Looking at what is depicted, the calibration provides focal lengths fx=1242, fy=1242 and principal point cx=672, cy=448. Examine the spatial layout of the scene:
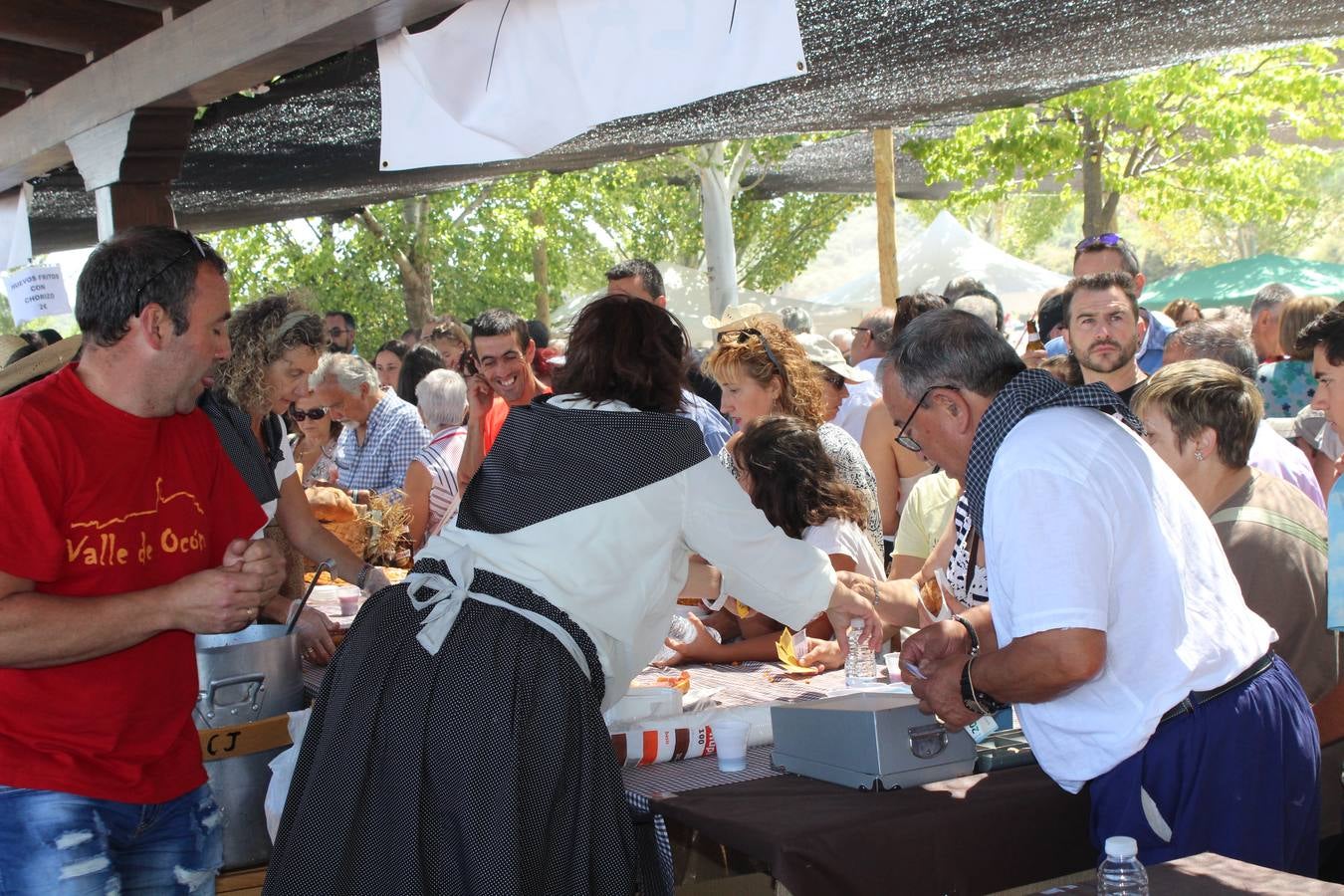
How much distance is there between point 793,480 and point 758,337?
99cm

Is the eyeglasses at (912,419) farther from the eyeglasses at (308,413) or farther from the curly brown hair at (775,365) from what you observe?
the eyeglasses at (308,413)

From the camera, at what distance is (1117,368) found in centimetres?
469

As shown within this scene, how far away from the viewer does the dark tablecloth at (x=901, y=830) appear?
86.5 inches

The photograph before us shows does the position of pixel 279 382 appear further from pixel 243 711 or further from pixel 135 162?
pixel 135 162

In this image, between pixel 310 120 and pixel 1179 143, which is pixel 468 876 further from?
pixel 1179 143

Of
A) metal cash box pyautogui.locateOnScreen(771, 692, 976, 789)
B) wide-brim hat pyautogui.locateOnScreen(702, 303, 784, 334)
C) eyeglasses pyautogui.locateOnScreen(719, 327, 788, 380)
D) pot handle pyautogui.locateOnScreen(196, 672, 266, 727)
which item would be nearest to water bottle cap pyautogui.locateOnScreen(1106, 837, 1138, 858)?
metal cash box pyautogui.locateOnScreen(771, 692, 976, 789)

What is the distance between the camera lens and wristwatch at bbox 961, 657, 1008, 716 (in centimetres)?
229

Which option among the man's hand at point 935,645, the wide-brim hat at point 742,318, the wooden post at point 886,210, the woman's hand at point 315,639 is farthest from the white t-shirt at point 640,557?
the wooden post at point 886,210

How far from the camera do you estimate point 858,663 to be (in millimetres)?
3199

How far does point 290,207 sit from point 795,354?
6.68 meters

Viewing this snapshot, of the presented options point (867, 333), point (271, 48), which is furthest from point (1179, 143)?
point (271, 48)

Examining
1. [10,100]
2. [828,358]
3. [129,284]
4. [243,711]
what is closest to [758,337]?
[828,358]

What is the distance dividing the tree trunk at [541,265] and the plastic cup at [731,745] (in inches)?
643

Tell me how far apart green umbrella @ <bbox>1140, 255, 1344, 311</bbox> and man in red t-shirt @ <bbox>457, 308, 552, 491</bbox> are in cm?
1279
